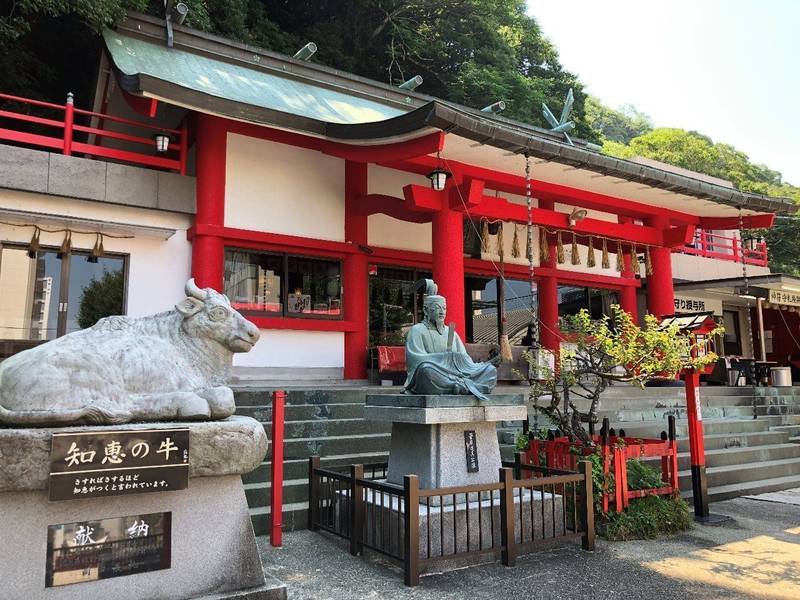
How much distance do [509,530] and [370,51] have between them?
22.9 meters

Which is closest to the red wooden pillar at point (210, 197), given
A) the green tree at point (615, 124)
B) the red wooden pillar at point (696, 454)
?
the red wooden pillar at point (696, 454)

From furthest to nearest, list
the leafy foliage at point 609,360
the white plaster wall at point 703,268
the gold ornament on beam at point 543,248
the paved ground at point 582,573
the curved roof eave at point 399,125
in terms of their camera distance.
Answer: the white plaster wall at point 703,268 < the gold ornament on beam at point 543,248 < the curved roof eave at point 399,125 < the leafy foliage at point 609,360 < the paved ground at point 582,573

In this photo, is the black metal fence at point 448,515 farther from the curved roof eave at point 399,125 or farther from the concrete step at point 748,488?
the curved roof eave at point 399,125

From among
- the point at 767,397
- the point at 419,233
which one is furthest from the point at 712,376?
the point at 419,233

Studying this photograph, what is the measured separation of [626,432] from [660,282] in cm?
649

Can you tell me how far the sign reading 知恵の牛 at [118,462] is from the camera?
3074mm

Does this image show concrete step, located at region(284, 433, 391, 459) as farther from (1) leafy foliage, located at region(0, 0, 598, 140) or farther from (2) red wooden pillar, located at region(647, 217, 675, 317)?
(1) leafy foliage, located at region(0, 0, 598, 140)

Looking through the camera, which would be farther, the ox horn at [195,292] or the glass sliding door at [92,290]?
the glass sliding door at [92,290]

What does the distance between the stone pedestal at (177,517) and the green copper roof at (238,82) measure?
24.8 ft

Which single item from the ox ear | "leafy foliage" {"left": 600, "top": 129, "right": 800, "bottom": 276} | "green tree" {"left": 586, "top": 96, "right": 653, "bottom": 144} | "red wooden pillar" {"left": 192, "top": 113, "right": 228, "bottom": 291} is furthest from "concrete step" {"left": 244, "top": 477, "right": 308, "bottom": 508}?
"green tree" {"left": 586, "top": 96, "right": 653, "bottom": 144}

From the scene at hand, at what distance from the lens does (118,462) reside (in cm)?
321

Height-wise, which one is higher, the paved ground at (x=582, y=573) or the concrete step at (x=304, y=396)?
the concrete step at (x=304, y=396)

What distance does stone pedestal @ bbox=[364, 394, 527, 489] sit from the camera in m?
5.43

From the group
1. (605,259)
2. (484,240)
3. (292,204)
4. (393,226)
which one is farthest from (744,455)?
(292,204)
